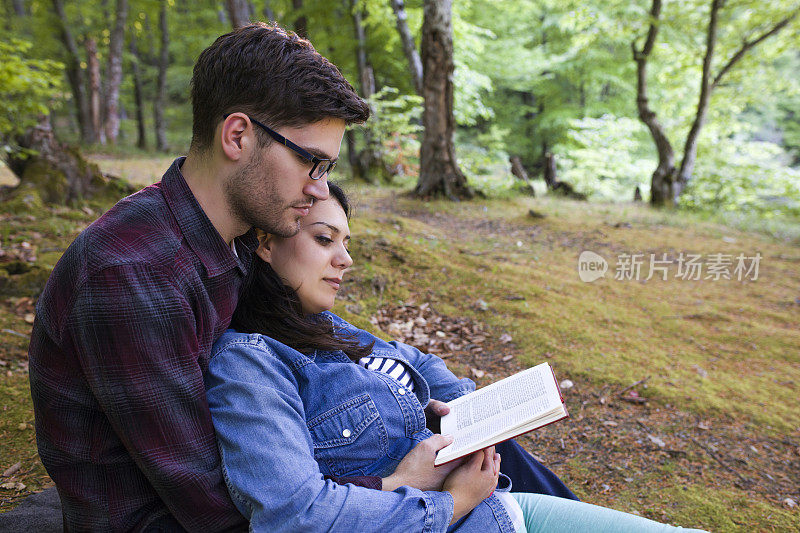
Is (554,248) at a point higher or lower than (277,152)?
lower

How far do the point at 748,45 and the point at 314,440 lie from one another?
12.4m

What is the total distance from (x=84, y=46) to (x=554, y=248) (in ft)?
59.1

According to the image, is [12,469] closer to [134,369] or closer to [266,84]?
[134,369]

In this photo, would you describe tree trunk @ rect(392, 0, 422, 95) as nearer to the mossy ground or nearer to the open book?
the mossy ground

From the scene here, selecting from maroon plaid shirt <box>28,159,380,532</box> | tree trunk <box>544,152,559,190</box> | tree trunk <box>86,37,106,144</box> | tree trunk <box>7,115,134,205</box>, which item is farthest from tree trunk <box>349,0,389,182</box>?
maroon plaid shirt <box>28,159,380,532</box>

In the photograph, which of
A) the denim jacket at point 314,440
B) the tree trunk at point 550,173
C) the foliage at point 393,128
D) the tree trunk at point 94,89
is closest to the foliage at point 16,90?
the denim jacket at point 314,440

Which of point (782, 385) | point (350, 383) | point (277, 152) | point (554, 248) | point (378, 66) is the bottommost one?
point (782, 385)

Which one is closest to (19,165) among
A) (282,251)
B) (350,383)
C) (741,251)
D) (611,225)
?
(282,251)

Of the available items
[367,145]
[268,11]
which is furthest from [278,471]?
[268,11]

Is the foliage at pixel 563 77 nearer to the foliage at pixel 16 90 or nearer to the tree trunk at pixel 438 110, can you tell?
the foliage at pixel 16 90

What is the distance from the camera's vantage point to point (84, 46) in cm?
1802

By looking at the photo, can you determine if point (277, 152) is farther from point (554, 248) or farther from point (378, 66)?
point (378, 66)

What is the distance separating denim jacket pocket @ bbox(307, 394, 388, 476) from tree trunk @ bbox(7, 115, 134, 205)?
583cm

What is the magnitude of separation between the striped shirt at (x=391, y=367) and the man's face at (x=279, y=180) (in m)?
0.58
